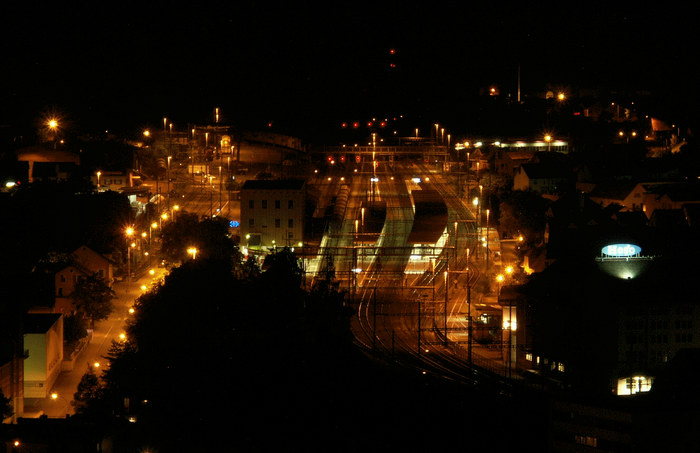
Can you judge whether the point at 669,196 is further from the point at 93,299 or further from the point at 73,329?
the point at 73,329

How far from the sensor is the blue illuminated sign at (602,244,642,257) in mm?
7375

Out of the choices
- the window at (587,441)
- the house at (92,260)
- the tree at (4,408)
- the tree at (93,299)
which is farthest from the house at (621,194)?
the tree at (4,408)

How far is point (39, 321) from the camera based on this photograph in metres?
6.68

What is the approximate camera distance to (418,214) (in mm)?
9992

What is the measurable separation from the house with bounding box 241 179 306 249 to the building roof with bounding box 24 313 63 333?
9.43 feet

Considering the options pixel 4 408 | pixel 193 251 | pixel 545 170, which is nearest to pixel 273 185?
pixel 193 251

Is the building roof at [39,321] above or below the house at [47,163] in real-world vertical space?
below

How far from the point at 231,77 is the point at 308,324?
9730mm

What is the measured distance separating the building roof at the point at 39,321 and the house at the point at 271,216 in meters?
2.88

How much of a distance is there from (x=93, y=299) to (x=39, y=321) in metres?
0.86

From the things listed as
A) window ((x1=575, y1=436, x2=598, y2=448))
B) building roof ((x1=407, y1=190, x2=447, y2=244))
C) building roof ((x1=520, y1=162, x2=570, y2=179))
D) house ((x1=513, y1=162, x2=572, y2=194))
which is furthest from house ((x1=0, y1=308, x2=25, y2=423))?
building roof ((x1=520, y1=162, x2=570, y2=179))

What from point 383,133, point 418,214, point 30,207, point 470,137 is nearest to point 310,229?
point 418,214

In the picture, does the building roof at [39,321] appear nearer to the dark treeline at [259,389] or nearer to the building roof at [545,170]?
the dark treeline at [259,389]

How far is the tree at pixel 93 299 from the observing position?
24.5 ft
